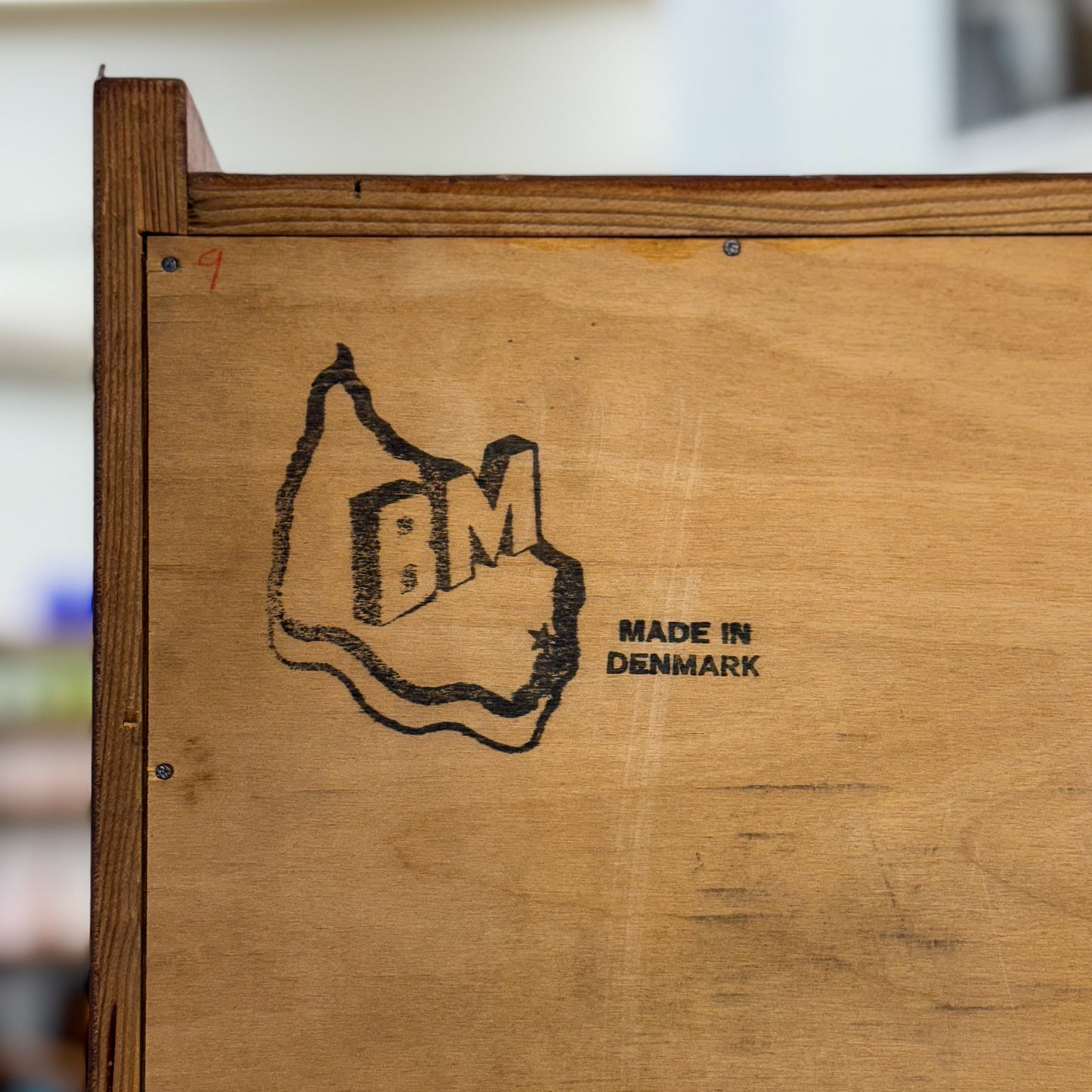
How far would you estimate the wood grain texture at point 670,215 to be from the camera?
56cm

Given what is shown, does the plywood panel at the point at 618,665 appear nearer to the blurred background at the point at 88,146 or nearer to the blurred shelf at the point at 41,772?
the blurred background at the point at 88,146

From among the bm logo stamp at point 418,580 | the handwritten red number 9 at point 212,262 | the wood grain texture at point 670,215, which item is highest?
the wood grain texture at point 670,215

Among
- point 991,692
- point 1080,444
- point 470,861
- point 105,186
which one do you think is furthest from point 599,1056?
point 105,186

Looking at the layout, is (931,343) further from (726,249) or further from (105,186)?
(105,186)

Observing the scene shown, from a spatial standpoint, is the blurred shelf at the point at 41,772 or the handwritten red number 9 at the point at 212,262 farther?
the blurred shelf at the point at 41,772

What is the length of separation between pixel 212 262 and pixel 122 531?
151 mm

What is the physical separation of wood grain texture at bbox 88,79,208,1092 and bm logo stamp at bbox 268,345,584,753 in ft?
0.26

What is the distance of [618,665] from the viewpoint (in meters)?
0.55

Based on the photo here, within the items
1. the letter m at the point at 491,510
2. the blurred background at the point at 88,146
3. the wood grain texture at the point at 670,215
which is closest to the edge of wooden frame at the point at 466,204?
the wood grain texture at the point at 670,215

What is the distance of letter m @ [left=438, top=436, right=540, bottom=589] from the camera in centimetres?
55

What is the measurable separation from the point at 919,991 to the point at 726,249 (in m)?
0.40

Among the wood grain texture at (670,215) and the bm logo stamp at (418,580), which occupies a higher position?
the wood grain texture at (670,215)

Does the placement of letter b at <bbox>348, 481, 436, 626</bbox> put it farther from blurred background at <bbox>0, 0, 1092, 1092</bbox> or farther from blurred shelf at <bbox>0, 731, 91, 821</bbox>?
blurred shelf at <bbox>0, 731, 91, 821</bbox>

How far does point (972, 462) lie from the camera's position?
55 cm
